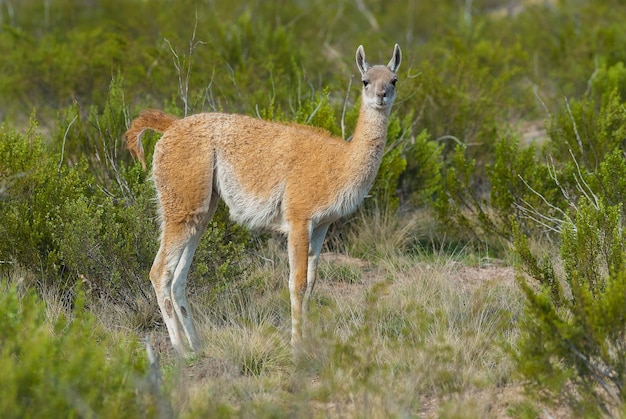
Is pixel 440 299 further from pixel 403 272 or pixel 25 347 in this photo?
pixel 25 347

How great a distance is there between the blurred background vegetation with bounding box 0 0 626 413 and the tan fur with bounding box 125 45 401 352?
0.55 meters

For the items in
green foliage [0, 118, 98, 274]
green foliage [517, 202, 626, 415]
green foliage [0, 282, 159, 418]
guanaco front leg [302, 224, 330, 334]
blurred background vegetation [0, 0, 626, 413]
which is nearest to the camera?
green foliage [0, 282, 159, 418]

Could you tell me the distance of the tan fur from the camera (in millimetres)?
5895

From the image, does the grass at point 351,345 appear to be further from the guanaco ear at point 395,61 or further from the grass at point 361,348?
the guanaco ear at point 395,61

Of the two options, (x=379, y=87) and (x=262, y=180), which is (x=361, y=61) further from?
(x=262, y=180)

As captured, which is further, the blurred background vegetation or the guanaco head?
the guanaco head

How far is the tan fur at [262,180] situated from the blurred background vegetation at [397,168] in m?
0.55

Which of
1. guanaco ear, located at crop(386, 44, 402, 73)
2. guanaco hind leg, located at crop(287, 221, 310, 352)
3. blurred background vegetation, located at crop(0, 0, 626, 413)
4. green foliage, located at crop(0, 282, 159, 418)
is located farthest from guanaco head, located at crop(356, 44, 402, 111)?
green foliage, located at crop(0, 282, 159, 418)

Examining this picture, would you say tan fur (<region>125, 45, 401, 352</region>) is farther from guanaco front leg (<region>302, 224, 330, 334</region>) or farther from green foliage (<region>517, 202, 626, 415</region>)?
green foliage (<region>517, 202, 626, 415</region>)

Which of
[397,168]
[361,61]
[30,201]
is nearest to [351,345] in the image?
[361,61]

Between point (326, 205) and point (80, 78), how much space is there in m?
8.21

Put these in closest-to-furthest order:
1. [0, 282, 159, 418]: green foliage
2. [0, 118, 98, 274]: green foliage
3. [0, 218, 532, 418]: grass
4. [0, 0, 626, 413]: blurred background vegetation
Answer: [0, 282, 159, 418]: green foliage
[0, 218, 532, 418]: grass
[0, 0, 626, 413]: blurred background vegetation
[0, 118, 98, 274]: green foliage

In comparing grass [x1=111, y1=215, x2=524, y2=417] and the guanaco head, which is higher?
the guanaco head

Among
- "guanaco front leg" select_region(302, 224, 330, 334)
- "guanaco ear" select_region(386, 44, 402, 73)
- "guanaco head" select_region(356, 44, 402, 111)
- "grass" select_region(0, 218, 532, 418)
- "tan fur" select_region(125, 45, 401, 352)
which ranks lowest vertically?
"grass" select_region(0, 218, 532, 418)
